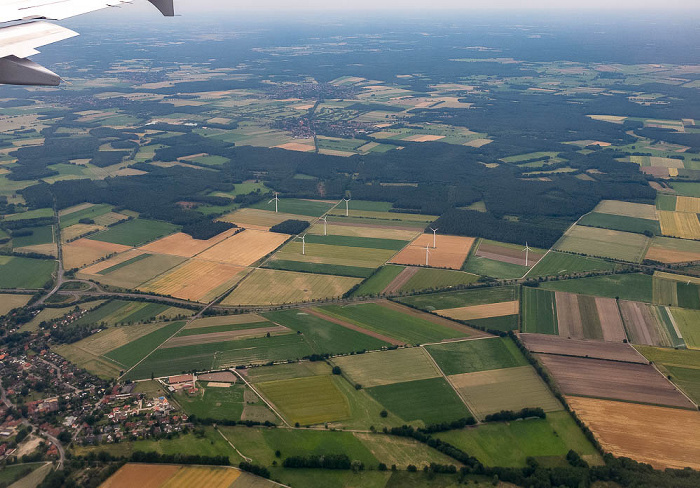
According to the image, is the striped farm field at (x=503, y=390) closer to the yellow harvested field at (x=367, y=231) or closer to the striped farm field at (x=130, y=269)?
the yellow harvested field at (x=367, y=231)

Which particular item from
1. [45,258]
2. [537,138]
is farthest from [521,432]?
[537,138]

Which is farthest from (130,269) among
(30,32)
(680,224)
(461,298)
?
(680,224)

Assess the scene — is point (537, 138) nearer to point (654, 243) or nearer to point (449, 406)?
point (654, 243)

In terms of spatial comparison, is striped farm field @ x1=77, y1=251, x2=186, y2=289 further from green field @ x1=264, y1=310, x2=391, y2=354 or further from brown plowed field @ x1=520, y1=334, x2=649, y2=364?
brown plowed field @ x1=520, y1=334, x2=649, y2=364

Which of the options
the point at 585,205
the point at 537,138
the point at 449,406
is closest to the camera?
the point at 449,406

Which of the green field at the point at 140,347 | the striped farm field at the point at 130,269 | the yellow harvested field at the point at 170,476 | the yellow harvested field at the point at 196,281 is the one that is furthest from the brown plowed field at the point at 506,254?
the yellow harvested field at the point at 170,476

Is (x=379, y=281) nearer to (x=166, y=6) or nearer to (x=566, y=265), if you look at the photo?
(x=566, y=265)
